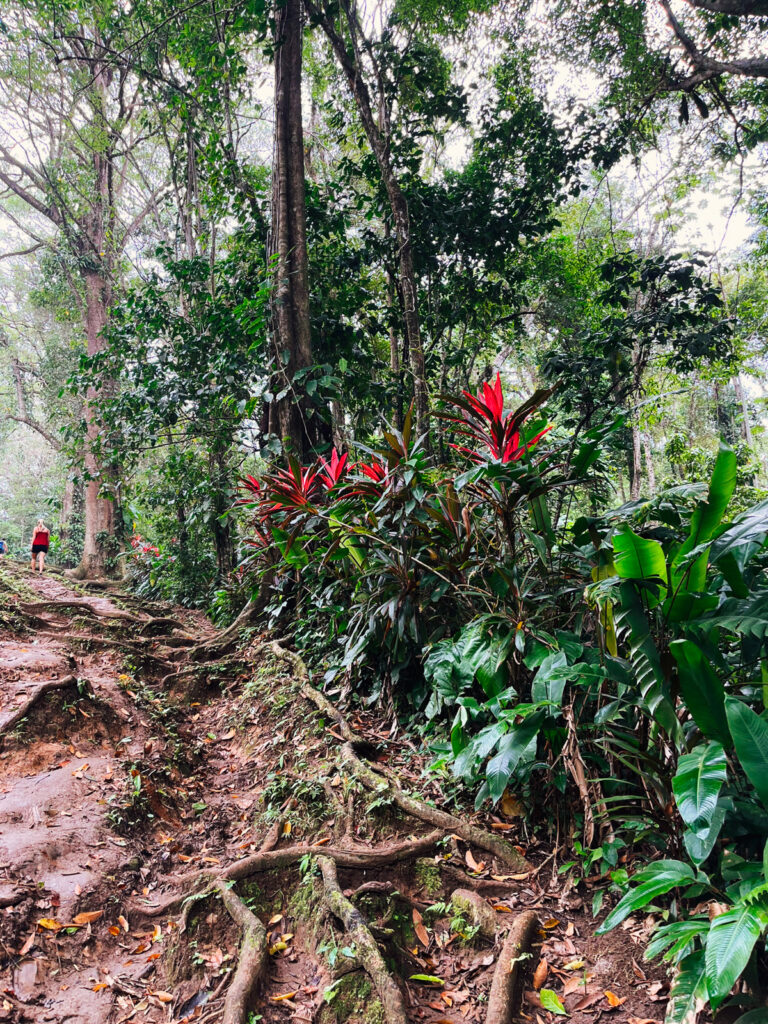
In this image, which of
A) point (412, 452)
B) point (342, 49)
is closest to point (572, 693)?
point (412, 452)

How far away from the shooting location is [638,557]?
5.73 feet

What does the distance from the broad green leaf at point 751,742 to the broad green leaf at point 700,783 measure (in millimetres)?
56

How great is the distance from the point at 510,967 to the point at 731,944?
88 centimetres

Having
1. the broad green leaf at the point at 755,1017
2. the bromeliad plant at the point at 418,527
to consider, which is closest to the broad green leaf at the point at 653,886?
the broad green leaf at the point at 755,1017

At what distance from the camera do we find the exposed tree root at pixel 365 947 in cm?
173

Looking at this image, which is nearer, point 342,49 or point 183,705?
point 183,705

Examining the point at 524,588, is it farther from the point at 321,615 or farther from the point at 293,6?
the point at 293,6

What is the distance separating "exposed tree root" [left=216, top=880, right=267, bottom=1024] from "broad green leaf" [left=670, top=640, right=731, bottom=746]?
1660 mm

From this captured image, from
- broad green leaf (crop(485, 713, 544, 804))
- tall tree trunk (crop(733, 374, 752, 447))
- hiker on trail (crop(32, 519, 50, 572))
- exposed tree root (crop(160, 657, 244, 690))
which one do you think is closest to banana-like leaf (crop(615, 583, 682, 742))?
broad green leaf (crop(485, 713, 544, 804))

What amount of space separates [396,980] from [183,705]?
3.18 meters

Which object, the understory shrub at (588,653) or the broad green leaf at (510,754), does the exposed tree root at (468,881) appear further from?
the broad green leaf at (510,754)

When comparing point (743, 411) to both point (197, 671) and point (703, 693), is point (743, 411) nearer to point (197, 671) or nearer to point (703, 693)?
point (197, 671)

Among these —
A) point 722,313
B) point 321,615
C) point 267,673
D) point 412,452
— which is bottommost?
point 267,673

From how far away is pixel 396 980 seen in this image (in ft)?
6.22
